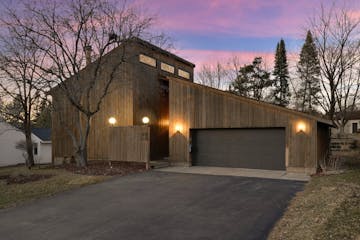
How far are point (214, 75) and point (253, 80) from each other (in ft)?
15.0

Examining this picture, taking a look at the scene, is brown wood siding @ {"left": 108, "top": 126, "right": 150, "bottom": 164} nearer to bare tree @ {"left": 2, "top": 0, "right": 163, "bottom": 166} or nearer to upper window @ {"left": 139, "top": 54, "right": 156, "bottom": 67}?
bare tree @ {"left": 2, "top": 0, "right": 163, "bottom": 166}

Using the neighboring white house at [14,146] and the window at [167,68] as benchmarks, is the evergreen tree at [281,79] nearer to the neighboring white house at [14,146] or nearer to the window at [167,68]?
the window at [167,68]

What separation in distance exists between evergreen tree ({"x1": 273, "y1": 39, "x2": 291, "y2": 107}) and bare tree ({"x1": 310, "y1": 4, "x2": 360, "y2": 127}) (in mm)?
7406

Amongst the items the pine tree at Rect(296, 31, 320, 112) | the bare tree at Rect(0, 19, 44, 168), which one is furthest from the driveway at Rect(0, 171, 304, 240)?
the pine tree at Rect(296, 31, 320, 112)

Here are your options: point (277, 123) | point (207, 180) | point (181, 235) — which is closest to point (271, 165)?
point (277, 123)

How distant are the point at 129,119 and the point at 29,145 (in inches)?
258

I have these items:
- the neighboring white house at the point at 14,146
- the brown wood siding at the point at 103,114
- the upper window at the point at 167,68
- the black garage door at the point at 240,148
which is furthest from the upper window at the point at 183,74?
the neighboring white house at the point at 14,146

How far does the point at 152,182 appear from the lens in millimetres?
9695

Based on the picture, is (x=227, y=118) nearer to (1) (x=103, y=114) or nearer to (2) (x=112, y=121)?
(2) (x=112, y=121)

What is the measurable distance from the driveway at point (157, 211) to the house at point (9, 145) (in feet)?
66.2

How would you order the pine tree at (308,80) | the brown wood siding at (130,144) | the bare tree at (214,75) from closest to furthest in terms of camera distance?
the brown wood siding at (130,144) → the pine tree at (308,80) → the bare tree at (214,75)

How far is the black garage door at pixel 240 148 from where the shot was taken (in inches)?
483

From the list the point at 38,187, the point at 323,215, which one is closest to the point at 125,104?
the point at 38,187

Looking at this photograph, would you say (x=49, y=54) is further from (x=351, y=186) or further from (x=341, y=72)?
(x=341, y=72)
